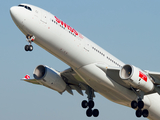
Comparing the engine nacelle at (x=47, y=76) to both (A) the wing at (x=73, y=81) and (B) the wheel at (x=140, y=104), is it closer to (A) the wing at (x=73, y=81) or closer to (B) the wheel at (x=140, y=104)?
(A) the wing at (x=73, y=81)

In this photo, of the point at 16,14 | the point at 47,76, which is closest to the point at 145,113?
the point at 47,76

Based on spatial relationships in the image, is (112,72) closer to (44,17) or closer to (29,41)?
(44,17)

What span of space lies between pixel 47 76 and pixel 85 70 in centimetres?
514

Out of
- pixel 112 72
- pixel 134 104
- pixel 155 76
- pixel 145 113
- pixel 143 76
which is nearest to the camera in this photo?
pixel 143 76

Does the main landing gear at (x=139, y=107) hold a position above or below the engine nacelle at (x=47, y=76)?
below

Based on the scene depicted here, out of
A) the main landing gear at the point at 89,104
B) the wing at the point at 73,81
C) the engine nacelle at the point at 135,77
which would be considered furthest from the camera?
the main landing gear at the point at 89,104

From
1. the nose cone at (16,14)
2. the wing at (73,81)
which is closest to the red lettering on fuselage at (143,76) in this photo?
the wing at (73,81)

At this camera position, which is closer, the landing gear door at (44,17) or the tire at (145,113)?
the landing gear door at (44,17)

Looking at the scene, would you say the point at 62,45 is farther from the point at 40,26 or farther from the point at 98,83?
the point at 98,83

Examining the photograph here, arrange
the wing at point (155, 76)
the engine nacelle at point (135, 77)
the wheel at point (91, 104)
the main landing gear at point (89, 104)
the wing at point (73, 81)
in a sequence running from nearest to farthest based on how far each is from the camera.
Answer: the engine nacelle at point (135, 77)
the wing at point (155, 76)
the wing at point (73, 81)
the main landing gear at point (89, 104)
the wheel at point (91, 104)

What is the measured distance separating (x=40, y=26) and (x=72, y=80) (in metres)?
8.35

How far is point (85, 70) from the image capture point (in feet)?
93.9

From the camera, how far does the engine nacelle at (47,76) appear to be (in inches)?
1276

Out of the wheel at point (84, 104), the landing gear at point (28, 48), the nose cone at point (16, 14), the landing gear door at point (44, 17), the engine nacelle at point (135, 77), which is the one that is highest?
the landing gear door at point (44, 17)
